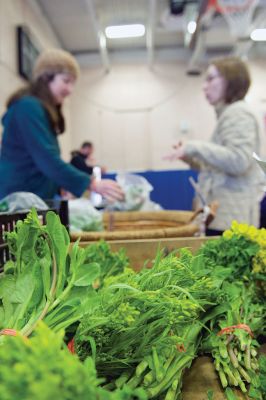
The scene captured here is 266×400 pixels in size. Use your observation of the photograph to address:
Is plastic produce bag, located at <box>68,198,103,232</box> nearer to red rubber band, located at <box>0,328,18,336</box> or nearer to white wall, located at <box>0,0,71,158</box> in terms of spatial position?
red rubber band, located at <box>0,328,18,336</box>

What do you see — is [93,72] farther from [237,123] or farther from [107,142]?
[237,123]

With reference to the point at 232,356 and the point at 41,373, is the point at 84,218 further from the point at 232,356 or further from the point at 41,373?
the point at 41,373

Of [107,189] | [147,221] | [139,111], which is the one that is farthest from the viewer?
[139,111]

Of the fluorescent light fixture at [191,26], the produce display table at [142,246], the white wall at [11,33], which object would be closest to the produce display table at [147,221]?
the produce display table at [142,246]

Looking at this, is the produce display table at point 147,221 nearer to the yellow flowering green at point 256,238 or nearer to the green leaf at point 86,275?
the yellow flowering green at point 256,238

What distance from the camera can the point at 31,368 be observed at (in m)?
0.25

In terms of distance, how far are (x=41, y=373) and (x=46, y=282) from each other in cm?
23

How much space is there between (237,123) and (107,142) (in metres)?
5.68

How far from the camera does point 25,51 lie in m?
4.05

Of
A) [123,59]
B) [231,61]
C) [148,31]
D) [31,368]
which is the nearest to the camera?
[31,368]

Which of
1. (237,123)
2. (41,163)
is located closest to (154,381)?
(41,163)

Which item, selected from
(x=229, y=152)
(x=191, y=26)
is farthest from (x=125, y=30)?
(x=229, y=152)

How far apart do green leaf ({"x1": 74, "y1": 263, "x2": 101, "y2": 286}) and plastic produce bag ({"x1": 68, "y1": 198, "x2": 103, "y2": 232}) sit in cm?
98

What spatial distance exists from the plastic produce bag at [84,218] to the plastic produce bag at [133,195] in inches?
11.5
